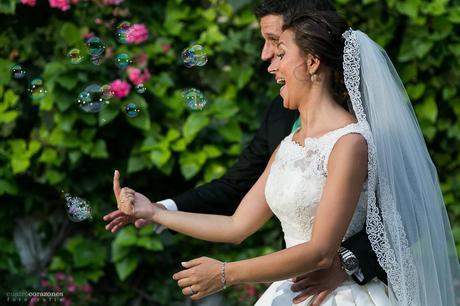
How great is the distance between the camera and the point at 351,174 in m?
2.89

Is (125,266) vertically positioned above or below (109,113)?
below

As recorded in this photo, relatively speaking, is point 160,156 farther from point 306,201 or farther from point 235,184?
point 306,201

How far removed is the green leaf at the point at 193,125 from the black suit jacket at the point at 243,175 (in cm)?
136

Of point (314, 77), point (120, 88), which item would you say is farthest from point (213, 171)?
point (314, 77)

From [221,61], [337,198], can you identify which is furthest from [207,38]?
[337,198]

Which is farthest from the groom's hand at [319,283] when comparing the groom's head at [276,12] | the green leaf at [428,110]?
the green leaf at [428,110]

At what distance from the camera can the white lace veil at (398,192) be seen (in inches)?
121

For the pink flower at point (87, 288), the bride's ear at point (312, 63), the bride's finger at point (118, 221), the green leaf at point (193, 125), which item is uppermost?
the bride's ear at point (312, 63)

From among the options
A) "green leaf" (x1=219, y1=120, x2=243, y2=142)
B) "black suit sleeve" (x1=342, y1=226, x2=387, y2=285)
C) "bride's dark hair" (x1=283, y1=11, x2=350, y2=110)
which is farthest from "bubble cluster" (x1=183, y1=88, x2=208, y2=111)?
"green leaf" (x1=219, y1=120, x2=243, y2=142)

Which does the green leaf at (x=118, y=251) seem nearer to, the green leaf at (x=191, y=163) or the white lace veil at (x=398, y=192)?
the green leaf at (x=191, y=163)

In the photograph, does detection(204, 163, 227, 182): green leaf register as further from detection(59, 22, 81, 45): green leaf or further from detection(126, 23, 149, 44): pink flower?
detection(59, 22, 81, 45): green leaf

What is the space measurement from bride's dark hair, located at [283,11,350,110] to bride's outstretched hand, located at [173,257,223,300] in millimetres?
769

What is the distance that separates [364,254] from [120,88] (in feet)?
8.15

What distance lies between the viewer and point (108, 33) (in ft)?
18.0
